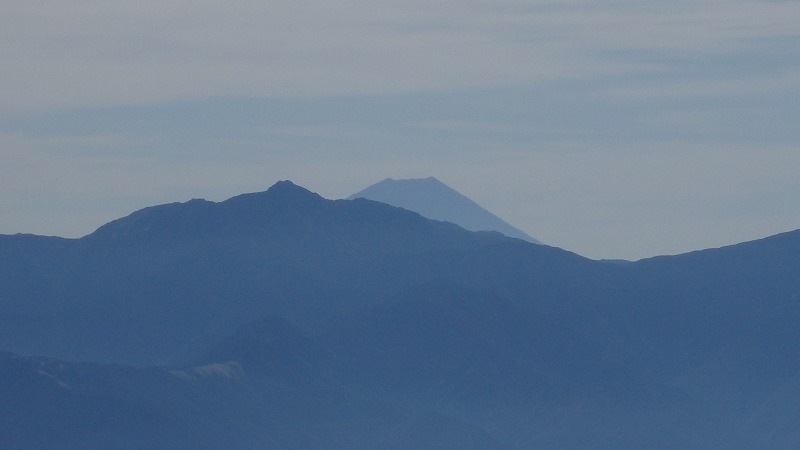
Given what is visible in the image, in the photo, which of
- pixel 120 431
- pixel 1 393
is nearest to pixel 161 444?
pixel 120 431

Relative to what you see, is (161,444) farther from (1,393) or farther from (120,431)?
(1,393)
